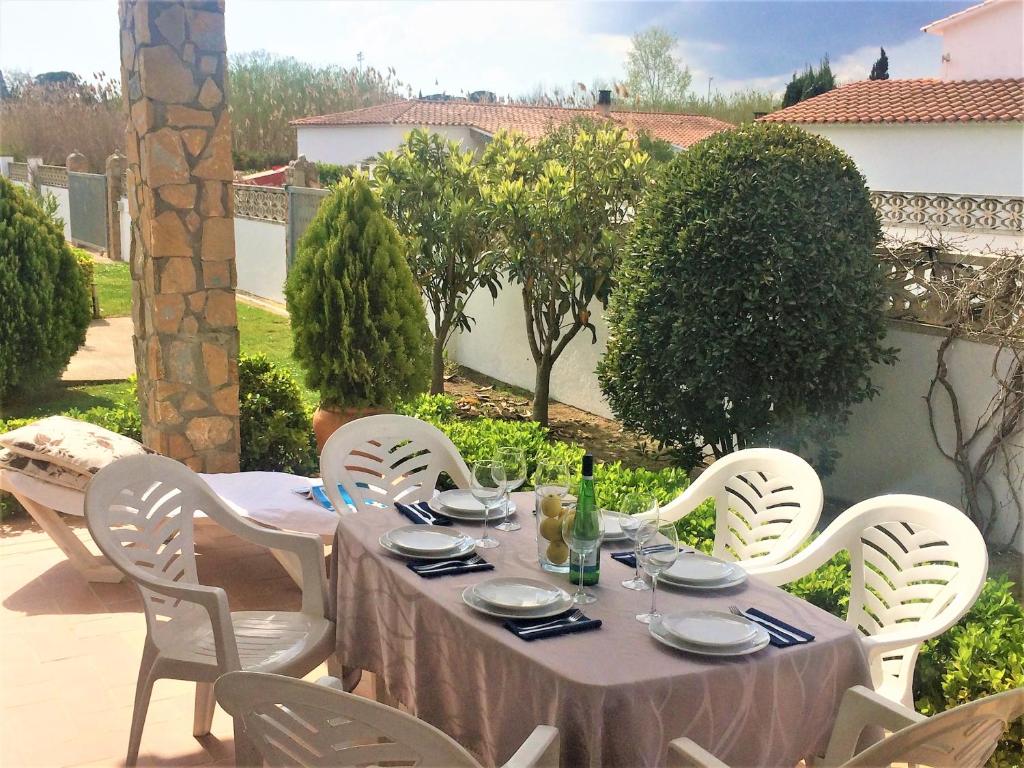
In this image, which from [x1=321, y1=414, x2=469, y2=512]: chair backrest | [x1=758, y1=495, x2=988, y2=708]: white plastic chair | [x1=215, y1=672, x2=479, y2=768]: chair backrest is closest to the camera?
[x1=215, y1=672, x2=479, y2=768]: chair backrest

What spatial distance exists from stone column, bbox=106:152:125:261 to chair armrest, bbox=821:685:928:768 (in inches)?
645

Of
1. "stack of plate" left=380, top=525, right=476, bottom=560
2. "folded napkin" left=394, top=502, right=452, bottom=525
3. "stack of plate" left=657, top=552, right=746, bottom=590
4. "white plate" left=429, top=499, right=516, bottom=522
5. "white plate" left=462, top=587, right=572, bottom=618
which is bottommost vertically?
"folded napkin" left=394, top=502, right=452, bottom=525

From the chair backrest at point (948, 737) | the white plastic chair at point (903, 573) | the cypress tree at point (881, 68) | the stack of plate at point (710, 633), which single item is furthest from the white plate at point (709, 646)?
the cypress tree at point (881, 68)

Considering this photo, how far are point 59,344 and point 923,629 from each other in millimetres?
6601

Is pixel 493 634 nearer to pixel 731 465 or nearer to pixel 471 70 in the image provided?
pixel 731 465

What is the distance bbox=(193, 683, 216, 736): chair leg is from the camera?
122 inches

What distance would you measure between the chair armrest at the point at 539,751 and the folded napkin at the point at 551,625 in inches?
10.4

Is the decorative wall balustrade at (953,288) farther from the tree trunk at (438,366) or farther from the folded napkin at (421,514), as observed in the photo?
the tree trunk at (438,366)

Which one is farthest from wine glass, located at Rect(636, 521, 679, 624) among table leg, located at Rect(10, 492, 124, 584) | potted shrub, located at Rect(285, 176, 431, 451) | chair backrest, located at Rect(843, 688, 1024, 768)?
potted shrub, located at Rect(285, 176, 431, 451)

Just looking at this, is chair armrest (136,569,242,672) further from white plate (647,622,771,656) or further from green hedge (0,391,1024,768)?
green hedge (0,391,1024,768)

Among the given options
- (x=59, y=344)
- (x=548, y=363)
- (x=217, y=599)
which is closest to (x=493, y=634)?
(x=217, y=599)

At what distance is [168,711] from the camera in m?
3.31

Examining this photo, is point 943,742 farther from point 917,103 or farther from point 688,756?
point 917,103

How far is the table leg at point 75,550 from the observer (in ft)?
14.0
